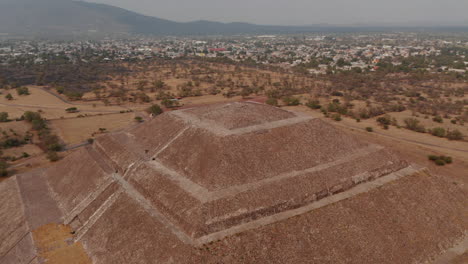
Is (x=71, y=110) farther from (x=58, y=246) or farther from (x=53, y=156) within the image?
(x=58, y=246)

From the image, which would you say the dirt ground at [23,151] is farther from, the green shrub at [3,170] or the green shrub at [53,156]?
the green shrub at [3,170]

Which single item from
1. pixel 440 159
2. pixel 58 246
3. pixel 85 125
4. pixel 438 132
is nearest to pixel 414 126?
pixel 438 132

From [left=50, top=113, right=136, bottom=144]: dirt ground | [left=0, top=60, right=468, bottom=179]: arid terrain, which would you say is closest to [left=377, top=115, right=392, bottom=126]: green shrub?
[left=0, top=60, right=468, bottom=179]: arid terrain

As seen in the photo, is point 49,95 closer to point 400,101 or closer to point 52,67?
point 52,67

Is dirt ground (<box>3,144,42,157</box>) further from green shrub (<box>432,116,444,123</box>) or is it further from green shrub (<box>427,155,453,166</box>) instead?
green shrub (<box>432,116,444,123</box>)

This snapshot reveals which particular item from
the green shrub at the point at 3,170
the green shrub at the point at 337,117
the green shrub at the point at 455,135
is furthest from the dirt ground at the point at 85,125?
the green shrub at the point at 455,135

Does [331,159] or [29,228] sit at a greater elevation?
[331,159]

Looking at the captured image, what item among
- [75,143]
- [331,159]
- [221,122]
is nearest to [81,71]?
[75,143]
